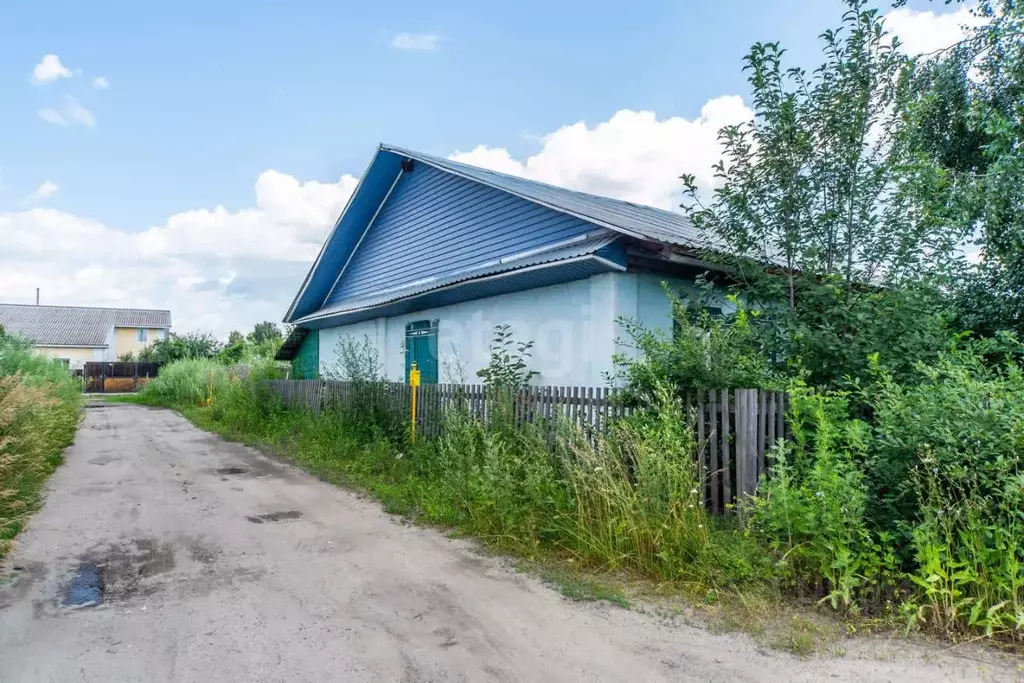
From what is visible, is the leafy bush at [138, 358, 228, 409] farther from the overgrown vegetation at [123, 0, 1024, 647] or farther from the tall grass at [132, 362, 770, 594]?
the overgrown vegetation at [123, 0, 1024, 647]

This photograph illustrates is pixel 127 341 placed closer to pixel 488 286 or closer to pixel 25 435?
pixel 25 435

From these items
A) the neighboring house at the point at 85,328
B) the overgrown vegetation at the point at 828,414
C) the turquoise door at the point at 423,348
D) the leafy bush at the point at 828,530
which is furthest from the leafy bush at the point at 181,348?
the leafy bush at the point at 828,530

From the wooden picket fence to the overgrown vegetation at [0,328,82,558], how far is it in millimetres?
4879

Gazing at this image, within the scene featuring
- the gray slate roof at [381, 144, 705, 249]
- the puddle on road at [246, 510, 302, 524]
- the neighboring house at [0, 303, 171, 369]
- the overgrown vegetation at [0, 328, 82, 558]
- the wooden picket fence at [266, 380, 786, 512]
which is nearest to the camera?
the wooden picket fence at [266, 380, 786, 512]

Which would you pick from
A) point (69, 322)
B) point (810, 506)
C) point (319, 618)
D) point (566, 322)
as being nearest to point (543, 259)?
point (566, 322)

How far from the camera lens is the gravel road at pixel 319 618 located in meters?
3.35

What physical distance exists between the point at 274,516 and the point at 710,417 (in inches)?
191

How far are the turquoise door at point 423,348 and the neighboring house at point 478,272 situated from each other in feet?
0.13

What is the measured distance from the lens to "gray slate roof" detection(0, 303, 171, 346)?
51406mm

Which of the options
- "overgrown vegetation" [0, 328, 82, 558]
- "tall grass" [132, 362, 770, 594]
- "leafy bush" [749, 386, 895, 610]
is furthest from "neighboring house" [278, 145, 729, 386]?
"overgrown vegetation" [0, 328, 82, 558]

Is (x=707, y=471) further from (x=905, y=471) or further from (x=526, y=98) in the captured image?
(x=526, y=98)

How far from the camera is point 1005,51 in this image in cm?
982

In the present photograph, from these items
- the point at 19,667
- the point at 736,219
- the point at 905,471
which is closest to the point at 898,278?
the point at 736,219

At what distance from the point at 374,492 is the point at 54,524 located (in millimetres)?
3367
